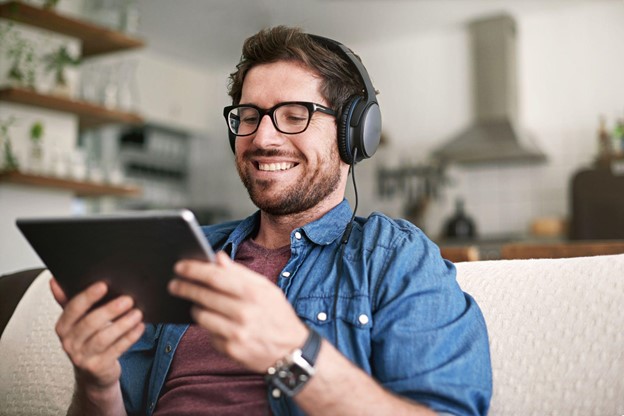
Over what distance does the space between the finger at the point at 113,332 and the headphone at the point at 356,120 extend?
556 millimetres

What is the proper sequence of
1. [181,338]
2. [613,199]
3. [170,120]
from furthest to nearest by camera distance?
1. [170,120]
2. [613,199]
3. [181,338]

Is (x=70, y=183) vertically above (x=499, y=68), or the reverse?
(x=499, y=68)

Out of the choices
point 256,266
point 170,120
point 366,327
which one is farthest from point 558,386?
point 170,120

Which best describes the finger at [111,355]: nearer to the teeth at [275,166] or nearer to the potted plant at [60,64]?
the teeth at [275,166]

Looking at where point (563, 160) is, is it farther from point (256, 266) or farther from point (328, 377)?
point (328, 377)

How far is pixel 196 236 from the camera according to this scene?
0.81 metres

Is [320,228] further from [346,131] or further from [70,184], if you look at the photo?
[70,184]

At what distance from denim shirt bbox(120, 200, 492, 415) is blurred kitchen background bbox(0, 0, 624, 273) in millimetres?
2503

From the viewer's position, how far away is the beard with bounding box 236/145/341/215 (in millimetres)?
1326

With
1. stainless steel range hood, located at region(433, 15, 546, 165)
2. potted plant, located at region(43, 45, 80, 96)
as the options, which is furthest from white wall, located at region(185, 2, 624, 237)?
potted plant, located at region(43, 45, 80, 96)

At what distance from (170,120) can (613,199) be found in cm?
371

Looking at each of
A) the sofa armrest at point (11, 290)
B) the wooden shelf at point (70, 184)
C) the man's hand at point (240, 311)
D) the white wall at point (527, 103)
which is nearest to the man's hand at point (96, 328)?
the man's hand at point (240, 311)

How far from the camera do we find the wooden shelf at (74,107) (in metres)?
3.43

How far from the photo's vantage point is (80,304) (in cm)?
96
